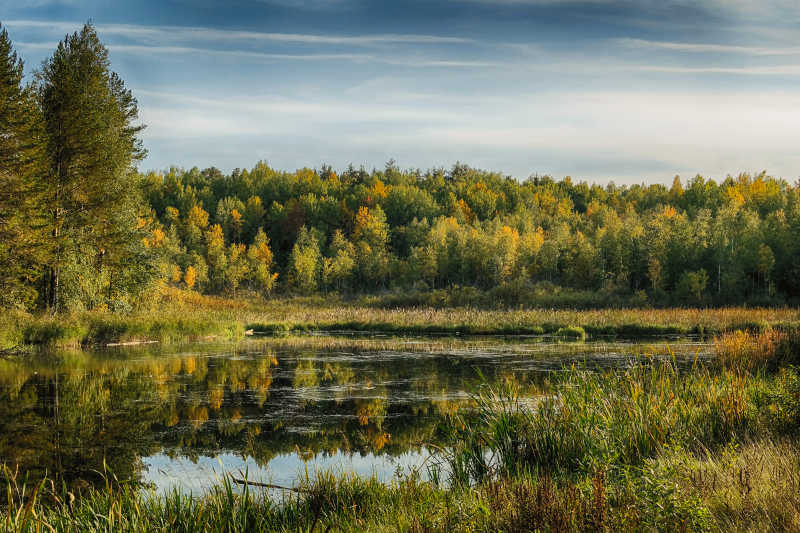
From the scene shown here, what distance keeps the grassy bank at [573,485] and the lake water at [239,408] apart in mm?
687

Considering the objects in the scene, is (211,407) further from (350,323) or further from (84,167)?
(350,323)

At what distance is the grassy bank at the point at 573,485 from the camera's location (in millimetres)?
5320

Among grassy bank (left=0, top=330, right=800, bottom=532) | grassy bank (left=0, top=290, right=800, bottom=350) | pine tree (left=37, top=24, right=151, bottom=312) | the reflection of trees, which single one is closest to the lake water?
the reflection of trees

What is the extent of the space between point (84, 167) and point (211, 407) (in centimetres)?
2184

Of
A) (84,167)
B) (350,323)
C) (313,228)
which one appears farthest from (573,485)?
(313,228)

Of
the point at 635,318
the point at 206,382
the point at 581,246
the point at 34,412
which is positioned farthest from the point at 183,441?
the point at 581,246

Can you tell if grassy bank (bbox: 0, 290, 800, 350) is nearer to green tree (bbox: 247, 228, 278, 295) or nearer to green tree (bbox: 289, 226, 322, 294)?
green tree (bbox: 289, 226, 322, 294)

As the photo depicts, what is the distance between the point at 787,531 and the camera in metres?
4.88

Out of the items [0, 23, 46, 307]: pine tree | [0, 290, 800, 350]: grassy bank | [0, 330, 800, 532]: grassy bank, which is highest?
[0, 23, 46, 307]: pine tree

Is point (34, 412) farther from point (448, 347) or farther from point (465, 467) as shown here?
point (448, 347)

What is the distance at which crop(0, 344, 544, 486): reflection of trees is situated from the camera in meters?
11.0

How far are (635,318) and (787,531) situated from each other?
34.5 m

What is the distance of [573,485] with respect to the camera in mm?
5949

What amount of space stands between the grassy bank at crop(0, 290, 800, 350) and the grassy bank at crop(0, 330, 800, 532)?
18.6 meters
